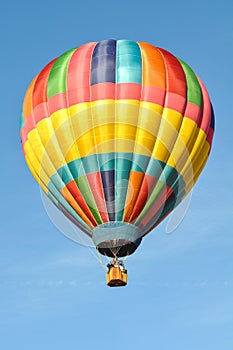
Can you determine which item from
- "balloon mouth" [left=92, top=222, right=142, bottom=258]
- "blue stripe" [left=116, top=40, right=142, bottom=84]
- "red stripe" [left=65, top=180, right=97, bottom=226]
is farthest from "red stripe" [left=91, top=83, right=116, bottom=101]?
"balloon mouth" [left=92, top=222, right=142, bottom=258]

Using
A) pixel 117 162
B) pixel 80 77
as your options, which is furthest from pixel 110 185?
pixel 80 77

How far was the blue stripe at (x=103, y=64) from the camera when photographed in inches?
1498

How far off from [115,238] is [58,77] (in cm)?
550

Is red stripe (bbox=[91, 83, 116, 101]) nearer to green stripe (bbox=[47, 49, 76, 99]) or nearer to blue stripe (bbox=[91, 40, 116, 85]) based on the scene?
blue stripe (bbox=[91, 40, 116, 85])

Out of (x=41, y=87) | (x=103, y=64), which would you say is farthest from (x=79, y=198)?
(x=103, y=64)

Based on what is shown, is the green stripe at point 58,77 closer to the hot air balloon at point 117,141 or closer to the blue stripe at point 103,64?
the hot air balloon at point 117,141

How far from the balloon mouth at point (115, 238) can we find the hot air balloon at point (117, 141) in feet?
0.10

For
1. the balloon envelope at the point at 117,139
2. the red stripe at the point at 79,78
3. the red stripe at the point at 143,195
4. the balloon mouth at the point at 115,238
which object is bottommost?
the balloon mouth at the point at 115,238

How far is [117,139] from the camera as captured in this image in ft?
124

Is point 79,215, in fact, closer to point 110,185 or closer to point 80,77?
point 110,185

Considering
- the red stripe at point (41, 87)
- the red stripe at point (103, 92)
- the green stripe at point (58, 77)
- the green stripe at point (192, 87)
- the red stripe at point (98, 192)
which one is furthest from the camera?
the red stripe at point (41, 87)

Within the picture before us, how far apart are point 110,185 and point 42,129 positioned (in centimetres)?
294

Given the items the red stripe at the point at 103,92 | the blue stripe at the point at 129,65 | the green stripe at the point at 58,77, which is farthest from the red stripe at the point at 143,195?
the green stripe at the point at 58,77

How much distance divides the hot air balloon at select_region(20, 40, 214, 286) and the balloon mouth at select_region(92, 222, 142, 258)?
0.10ft
